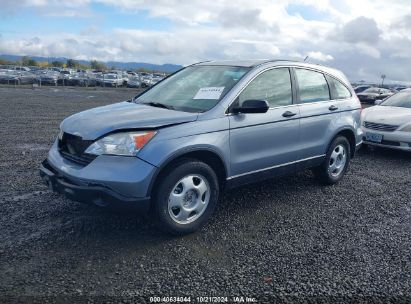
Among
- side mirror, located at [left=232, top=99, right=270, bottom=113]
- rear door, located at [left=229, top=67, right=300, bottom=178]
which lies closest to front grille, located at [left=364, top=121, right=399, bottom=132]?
rear door, located at [left=229, top=67, right=300, bottom=178]

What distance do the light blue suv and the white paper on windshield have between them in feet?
0.04

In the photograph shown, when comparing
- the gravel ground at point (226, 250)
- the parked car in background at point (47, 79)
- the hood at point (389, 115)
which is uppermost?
the parked car in background at point (47, 79)

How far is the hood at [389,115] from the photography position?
7.87m

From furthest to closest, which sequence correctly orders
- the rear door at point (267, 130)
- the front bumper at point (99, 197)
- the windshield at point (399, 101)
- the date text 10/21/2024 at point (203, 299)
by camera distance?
the windshield at point (399, 101) < the rear door at point (267, 130) < the front bumper at point (99, 197) < the date text 10/21/2024 at point (203, 299)

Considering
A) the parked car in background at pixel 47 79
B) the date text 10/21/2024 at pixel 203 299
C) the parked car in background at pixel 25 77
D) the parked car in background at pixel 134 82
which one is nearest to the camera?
the date text 10/21/2024 at pixel 203 299

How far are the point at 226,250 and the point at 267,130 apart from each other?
4.92ft

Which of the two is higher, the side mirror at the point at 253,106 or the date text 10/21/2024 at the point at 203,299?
the side mirror at the point at 253,106

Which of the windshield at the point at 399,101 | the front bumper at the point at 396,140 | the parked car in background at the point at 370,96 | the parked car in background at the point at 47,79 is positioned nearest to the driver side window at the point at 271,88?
the front bumper at the point at 396,140

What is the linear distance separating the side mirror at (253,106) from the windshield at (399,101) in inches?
243

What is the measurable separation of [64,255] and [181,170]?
1.29 m

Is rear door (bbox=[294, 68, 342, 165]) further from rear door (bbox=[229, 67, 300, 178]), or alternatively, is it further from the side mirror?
the side mirror

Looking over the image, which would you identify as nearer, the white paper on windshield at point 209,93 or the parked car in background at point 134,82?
the white paper on windshield at point 209,93

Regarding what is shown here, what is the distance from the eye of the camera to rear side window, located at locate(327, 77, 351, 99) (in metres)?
5.65

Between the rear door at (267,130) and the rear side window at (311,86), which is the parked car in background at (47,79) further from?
the rear door at (267,130)
